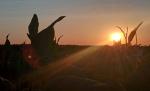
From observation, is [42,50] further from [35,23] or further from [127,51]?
[127,51]

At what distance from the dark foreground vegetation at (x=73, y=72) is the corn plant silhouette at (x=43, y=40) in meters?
0.13

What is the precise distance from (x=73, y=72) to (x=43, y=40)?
0.91 m

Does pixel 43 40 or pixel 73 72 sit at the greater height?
pixel 43 40

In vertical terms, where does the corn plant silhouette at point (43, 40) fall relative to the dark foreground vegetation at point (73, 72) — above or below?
above

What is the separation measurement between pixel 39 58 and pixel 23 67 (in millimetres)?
361

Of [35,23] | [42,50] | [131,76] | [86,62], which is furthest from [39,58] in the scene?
Answer: [86,62]

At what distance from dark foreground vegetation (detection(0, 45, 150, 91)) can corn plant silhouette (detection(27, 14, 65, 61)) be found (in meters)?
0.13

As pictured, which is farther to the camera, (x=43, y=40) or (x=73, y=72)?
(x=43, y=40)

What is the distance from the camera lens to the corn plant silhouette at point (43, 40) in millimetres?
7301

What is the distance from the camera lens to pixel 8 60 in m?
8.29

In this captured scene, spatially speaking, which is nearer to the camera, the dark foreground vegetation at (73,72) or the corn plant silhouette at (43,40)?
the dark foreground vegetation at (73,72)

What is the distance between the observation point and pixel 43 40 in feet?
24.1

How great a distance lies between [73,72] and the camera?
684 centimetres

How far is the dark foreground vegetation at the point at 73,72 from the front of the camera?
5.52 metres
